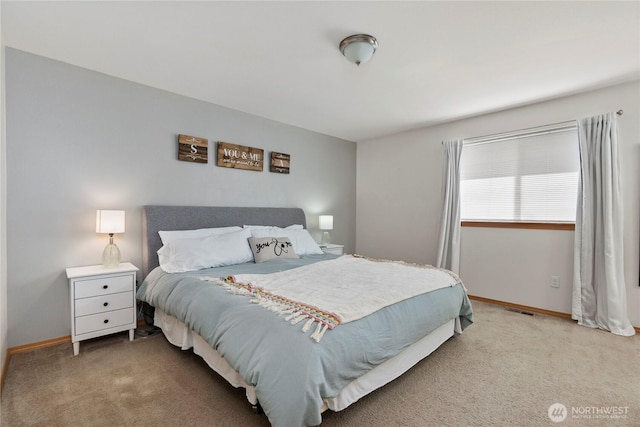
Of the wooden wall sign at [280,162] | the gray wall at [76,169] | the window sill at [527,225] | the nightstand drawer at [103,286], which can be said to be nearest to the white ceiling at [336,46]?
the gray wall at [76,169]

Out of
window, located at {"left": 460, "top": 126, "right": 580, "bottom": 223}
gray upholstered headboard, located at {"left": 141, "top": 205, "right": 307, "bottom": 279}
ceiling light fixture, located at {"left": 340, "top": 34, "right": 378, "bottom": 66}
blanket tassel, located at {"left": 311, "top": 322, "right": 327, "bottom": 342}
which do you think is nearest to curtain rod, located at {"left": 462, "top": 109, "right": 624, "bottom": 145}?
window, located at {"left": 460, "top": 126, "right": 580, "bottom": 223}

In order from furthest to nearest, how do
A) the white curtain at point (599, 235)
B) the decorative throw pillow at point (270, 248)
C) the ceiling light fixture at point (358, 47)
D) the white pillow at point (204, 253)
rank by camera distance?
the decorative throw pillow at point (270, 248) < the white curtain at point (599, 235) < the white pillow at point (204, 253) < the ceiling light fixture at point (358, 47)

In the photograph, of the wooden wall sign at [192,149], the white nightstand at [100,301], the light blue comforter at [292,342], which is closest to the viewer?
the light blue comforter at [292,342]

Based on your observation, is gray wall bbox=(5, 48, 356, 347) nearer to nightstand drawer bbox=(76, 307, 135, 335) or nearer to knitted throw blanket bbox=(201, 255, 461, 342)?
nightstand drawer bbox=(76, 307, 135, 335)

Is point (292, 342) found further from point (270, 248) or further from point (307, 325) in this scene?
point (270, 248)

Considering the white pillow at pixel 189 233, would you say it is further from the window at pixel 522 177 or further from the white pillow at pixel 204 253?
the window at pixel 522 177

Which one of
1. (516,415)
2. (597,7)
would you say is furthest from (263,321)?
(597,7)

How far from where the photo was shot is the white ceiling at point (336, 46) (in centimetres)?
187

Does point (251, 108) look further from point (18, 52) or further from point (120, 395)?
point (120, 395)

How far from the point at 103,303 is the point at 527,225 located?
4362 mm

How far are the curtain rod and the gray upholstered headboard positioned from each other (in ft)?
8.70

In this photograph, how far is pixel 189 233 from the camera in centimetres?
305

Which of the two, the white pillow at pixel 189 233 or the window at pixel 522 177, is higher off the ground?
the window at pixel 522 177

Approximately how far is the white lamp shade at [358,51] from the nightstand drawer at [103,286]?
2553 mm
